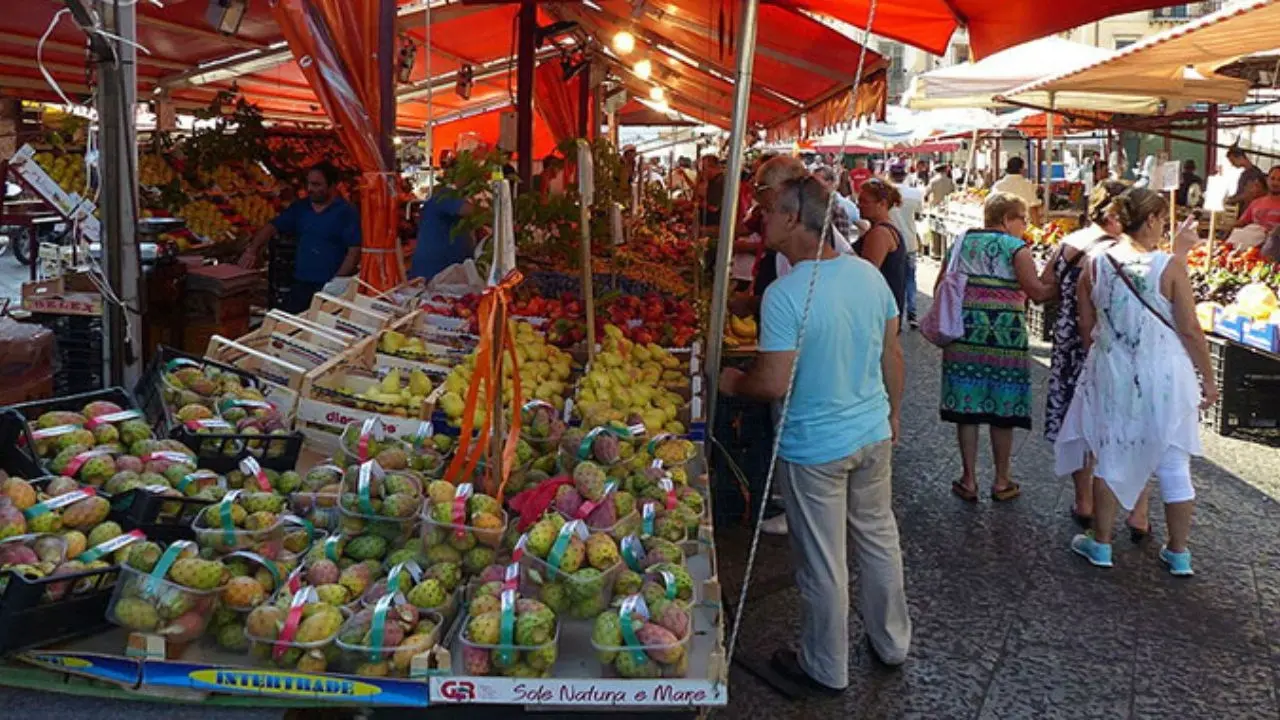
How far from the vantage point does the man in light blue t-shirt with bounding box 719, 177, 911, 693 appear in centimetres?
356

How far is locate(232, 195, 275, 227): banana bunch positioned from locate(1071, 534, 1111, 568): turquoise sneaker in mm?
7969

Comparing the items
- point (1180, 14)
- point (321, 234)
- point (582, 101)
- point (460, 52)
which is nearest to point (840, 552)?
point (321, 234)

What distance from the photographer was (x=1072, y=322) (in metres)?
5.66

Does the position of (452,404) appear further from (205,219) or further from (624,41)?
(624,41)

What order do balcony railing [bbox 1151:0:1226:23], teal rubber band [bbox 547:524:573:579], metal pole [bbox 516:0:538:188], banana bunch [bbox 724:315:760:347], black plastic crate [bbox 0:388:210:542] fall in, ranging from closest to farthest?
teal rubber band [bbox 547:524:573:579]
black plastic crate [bbox 0:388:210:542]
banana bunch [bbox 724:315:760:347]
metal pole [bbox 516:0:538:188]
balcony railing [bbox 1151:0:1226:23]

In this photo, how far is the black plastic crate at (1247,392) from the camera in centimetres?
759

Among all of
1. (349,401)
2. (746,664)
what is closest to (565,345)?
(349,401)

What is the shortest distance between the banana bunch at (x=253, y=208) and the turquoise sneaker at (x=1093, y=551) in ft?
26.1

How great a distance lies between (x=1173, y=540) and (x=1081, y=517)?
27.1 inches

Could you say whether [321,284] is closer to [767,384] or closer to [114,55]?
[114,55]

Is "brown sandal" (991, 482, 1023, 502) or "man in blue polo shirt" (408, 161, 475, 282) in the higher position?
"man in blue polo shirt" (408, 161, 475, 282)

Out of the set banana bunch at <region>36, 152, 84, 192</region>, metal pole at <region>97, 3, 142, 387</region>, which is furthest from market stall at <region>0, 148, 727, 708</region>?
banana bunch at <region>36, 152, 84, 192</region>

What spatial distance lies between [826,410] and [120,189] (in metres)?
2.54

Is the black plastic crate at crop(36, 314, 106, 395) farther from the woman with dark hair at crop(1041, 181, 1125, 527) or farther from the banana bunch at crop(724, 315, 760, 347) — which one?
the woman with dark hair at crop(1041, 181, 1125, 527)
